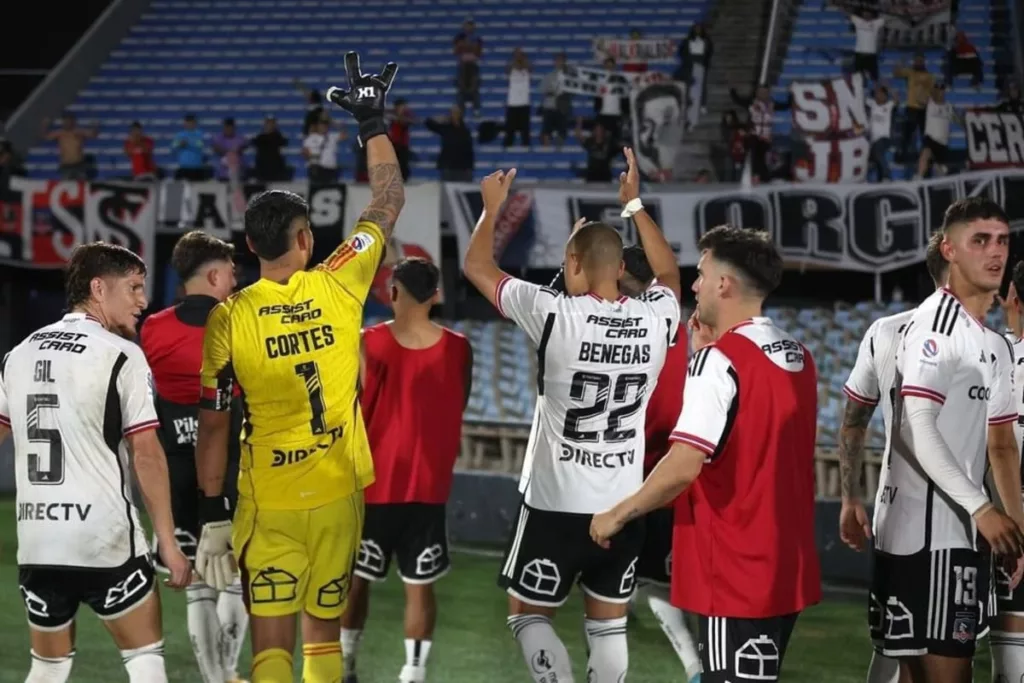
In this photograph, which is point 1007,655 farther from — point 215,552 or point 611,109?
point 611,109

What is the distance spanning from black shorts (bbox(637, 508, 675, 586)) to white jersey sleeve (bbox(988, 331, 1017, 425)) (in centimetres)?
181

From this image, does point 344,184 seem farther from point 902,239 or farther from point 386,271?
point 902,239

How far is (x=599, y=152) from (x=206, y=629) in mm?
11774

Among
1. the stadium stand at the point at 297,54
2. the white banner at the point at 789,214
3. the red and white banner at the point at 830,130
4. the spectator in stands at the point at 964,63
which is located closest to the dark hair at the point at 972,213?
the white banner at the point at 789,214

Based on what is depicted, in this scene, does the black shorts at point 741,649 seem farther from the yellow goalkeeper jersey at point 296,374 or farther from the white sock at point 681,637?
the white sock at point 681,637

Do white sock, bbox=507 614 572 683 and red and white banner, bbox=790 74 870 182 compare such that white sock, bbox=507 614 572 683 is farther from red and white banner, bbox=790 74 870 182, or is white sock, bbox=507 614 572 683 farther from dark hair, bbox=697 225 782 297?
red and white banner, bbox=790 74 870 182

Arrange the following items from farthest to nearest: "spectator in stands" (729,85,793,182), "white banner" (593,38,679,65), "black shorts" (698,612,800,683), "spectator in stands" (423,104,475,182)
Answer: "white banner" (593,38,679,65) → "spectator in stands" (423,104,475,182) → "spectator in stands" (729,85,793,182) → "black shorts" (698,612,800,683)

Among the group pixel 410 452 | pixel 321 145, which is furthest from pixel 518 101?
pixel 410 452

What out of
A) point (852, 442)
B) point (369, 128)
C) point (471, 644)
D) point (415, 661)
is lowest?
point (471, 644)

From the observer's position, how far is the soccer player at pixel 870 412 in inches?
211

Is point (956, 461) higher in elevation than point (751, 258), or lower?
lower

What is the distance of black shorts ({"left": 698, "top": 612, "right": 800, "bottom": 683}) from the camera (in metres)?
4.61

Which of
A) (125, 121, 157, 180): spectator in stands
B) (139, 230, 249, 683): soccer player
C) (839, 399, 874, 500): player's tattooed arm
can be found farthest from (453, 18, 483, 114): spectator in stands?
(839, 399, 874, 500): player's tattooed arm

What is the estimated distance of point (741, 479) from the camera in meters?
4.60
